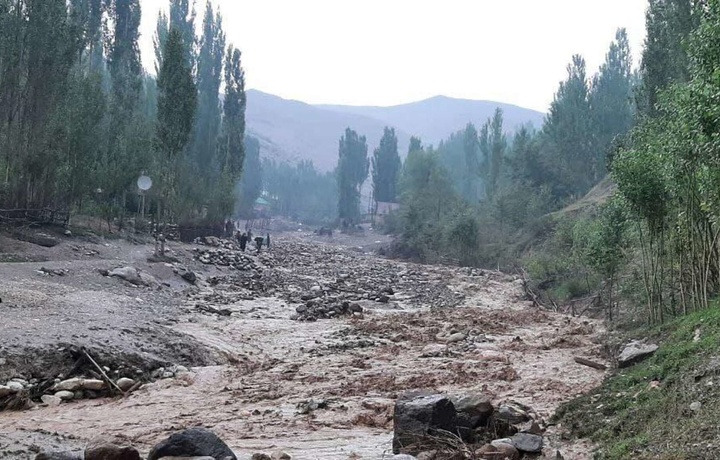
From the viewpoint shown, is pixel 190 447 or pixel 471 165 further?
pixel 471 165

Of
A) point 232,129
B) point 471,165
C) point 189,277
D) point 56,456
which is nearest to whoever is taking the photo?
point 56,456

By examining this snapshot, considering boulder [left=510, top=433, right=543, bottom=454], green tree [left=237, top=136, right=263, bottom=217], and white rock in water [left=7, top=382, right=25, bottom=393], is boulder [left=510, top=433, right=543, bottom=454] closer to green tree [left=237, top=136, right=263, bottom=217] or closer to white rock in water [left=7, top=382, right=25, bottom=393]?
white rock in water [left=7, top=382, right=25, bottom=393]

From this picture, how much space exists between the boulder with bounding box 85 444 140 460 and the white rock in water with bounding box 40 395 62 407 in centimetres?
343

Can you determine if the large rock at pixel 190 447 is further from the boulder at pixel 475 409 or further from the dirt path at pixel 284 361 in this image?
the boulder at pixel 475 409

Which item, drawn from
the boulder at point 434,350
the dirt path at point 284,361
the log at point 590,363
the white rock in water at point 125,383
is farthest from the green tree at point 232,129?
the log at point 590,363

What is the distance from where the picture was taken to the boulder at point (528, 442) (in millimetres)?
6688

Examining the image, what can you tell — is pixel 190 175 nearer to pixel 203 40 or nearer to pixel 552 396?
pixel 203 40

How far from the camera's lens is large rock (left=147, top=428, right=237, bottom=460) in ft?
20.0

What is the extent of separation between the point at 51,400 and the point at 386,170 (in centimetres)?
8607

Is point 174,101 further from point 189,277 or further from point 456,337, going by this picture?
point 456,337

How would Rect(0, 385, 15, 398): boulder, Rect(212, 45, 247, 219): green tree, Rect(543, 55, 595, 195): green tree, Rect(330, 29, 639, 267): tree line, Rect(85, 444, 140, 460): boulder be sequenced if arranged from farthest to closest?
Rect(543, 55, 595, 195): green tree
Rect(212, 45, 247, 219): green tree
Rect(330, 29, 639, 267): tree line
Rect(0, 385, 15, 398): boulder
Rect(85, 444, 140, 460): boulder

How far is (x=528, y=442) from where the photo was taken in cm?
678

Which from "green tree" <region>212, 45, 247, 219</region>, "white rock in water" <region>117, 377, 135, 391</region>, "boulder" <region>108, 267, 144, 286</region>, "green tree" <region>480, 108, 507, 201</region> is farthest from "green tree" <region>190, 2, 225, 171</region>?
"white rock in water" <region>117, 377, 135, 391</region>

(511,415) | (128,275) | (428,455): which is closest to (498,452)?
(428,455)
